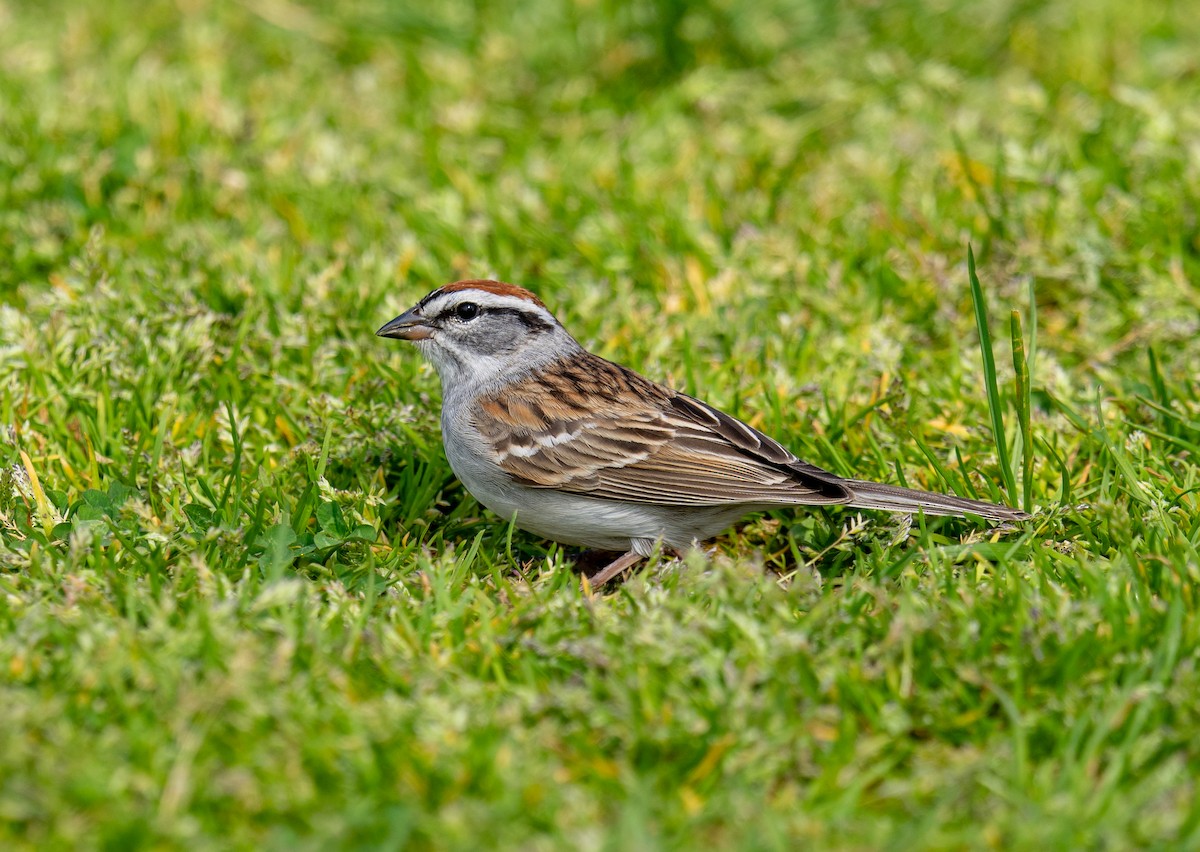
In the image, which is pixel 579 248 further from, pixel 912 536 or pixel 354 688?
pixel 354 688

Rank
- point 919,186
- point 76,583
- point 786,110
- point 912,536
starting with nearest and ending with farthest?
point 76,583 → point 912,536 → point 919,186 → point 786,110

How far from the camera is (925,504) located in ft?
16.2

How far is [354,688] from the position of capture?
391cm

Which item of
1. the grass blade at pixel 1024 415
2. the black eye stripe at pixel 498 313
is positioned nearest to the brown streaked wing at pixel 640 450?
the black eye stripe at pixel 498 313

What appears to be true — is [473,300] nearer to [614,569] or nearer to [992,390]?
[614,569]

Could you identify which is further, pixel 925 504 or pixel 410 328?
pixel 410 328

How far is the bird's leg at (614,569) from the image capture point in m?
5.22

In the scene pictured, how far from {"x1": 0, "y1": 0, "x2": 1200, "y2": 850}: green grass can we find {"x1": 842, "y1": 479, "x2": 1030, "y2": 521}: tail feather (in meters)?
0.17

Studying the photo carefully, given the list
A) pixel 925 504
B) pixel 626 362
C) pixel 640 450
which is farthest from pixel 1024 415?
pixel 626 362

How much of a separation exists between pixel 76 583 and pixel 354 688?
42.2 inches

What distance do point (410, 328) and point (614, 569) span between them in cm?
138

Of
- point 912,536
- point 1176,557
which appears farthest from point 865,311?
point 1176,557

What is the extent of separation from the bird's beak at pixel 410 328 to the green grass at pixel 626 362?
1.11ft

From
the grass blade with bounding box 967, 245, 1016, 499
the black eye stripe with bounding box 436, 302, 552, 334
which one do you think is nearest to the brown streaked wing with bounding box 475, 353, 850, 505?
the black eye stripe with bounding box 436, 302, 552, 334
